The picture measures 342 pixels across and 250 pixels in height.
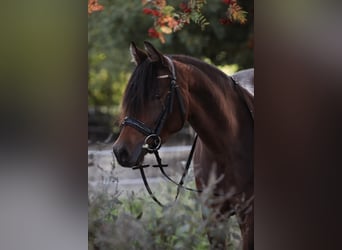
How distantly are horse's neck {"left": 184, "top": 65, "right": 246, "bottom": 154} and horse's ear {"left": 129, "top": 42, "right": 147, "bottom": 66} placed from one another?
33 cm

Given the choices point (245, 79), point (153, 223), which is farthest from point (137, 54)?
point (153, 223)

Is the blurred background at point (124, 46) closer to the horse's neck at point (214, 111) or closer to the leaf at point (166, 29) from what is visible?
the leaf at point (166, 29)

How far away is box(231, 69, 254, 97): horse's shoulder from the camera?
418 cm

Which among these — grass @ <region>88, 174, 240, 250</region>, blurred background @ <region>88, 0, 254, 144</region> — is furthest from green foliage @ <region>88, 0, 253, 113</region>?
grass @ <region>88, 174, 240, 250</region>

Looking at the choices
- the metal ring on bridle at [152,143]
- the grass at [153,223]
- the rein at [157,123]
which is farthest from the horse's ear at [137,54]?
the grass at [153,223]

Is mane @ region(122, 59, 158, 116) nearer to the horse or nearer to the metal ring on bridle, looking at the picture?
the horse

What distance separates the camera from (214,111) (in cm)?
422

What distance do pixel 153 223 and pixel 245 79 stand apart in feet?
3.43

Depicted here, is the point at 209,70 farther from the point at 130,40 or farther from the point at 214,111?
the point at 130,40
